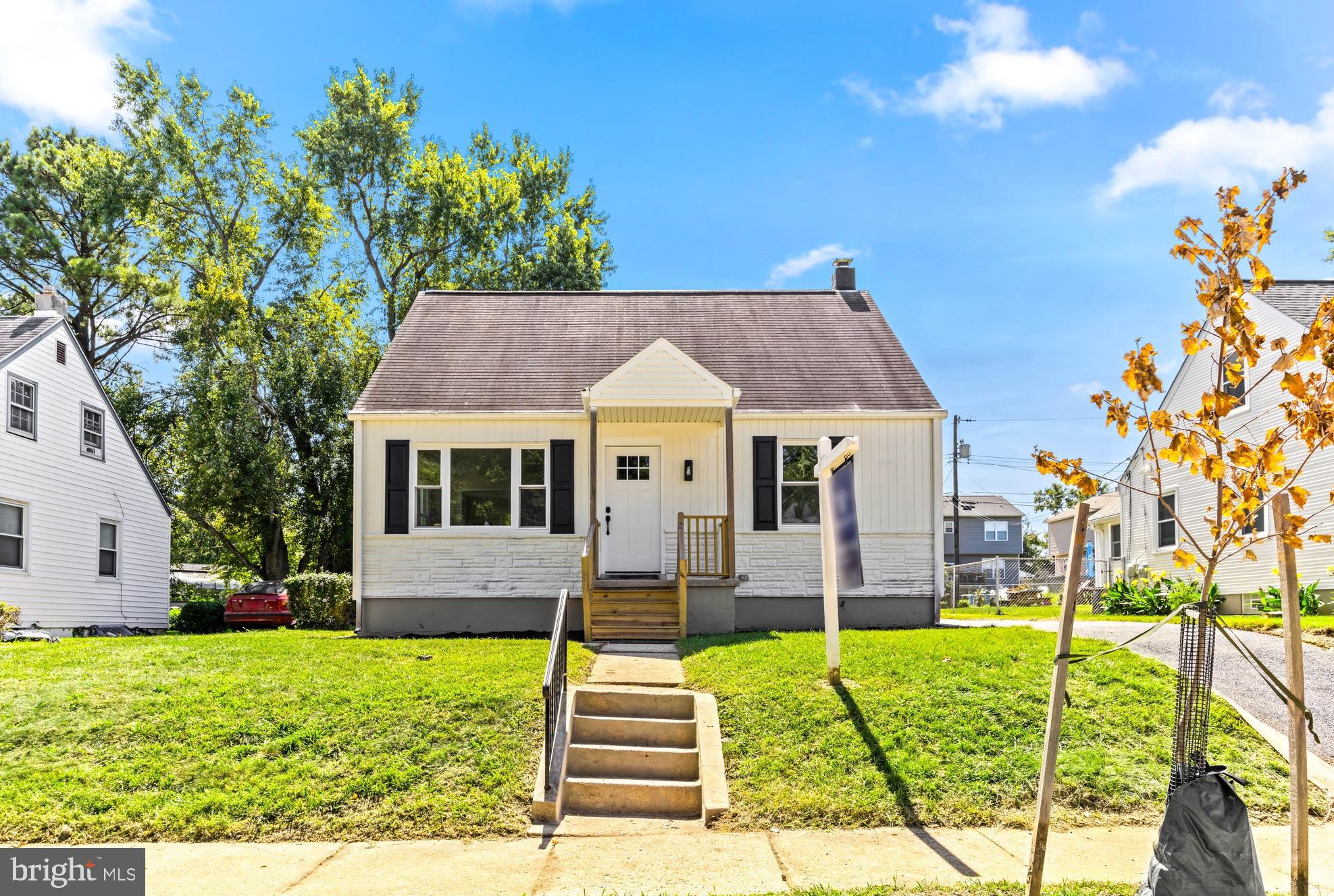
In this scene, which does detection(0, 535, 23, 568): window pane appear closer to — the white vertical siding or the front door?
the white vertical siding

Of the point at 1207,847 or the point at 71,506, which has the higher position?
the point at 71,506

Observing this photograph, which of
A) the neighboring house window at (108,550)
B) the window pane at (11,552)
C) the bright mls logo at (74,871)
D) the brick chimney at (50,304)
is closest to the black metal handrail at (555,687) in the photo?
the bright mls logo at (74,871)

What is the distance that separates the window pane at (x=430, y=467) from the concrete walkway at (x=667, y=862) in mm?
8821

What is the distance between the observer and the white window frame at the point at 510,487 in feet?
47.2

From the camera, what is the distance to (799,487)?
48.5ft

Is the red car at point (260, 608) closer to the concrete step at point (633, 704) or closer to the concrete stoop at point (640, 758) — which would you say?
the concrete stoop at point (640, 758)

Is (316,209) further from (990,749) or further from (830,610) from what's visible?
(990,749)

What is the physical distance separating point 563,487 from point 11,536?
33.6 feet

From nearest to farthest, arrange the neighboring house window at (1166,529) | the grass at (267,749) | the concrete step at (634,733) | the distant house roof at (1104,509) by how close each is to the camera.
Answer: the grass at (267,749), the concrete step at (634,733), the neighboring house window at (1166,529), the distant house roof at (1104,509)

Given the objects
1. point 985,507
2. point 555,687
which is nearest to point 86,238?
point 555,687

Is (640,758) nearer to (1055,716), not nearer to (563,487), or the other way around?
(1055,716)

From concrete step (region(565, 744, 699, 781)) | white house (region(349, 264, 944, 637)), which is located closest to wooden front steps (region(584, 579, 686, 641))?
white house (region(349, 264, 944, 637))

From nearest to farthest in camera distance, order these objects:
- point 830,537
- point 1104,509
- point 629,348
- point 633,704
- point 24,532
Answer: point 633,704, point 830,537, point 629,348, point 24,532, point 1104,509

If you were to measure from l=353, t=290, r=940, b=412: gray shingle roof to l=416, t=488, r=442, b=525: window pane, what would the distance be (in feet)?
4.15
